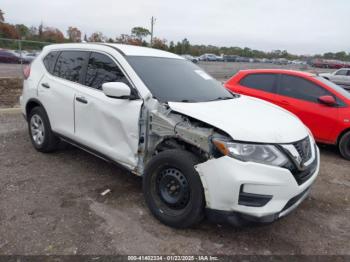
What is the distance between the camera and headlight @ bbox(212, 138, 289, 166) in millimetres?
2744

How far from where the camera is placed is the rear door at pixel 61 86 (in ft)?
14.0

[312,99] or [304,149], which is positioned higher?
[312,99]

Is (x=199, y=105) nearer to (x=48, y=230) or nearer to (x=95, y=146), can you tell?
(x=95, y=146)

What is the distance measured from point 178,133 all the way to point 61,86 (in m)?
2.18

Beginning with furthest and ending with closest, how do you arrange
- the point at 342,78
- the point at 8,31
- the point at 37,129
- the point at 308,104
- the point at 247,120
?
1. the point at 8,31
2. the point at 342,78
3. the point at 308,104
4. the point at 37,129
5. the point at 247,120

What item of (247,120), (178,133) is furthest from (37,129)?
(247,120)

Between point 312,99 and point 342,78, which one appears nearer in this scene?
A: point 312,99

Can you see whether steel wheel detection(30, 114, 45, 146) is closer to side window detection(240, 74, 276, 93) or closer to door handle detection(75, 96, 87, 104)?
door handle detection(75, 96, 87, 104)

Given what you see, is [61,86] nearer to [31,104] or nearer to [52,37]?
[31,104]

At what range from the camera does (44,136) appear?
4871 millimetres

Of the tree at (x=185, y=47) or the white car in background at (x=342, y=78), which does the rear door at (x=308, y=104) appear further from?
the tree at (x=185, y=47)

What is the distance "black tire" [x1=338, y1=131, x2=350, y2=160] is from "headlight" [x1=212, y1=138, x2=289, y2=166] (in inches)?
144

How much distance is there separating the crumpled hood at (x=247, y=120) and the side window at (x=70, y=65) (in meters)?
1.71

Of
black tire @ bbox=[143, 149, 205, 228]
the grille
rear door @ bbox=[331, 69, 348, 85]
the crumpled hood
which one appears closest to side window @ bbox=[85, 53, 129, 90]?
the crumpled hood
